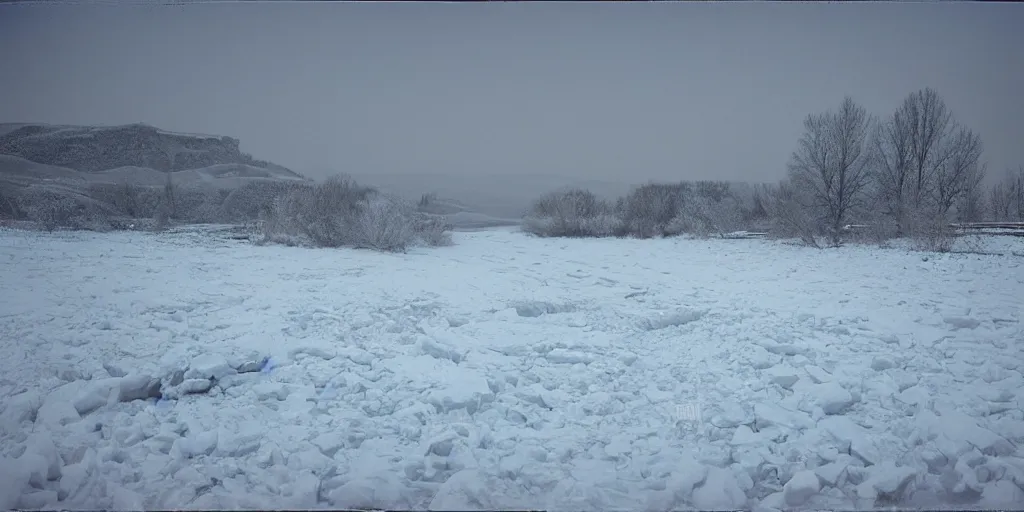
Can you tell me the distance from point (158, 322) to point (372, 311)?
2060 millimetres

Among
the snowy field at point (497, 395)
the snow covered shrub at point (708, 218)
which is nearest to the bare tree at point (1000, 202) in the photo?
the snow covered shrub at point (708, 218)

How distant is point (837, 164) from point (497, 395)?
54.7 ft

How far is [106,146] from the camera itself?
6352 mm

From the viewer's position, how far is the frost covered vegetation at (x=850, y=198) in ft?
47.8

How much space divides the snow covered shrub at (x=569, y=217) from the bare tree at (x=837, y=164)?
286 inches

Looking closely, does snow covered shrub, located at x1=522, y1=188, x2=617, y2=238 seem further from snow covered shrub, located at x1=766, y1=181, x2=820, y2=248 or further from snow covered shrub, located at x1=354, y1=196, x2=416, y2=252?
snow covered shrub, located at x1=354, y1=196, x2=416, y2=252

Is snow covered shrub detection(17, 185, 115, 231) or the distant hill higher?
the distant hill

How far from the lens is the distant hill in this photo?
5.43 m

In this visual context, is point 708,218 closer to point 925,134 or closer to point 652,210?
point 652,210

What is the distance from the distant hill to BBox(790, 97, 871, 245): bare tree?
16534 millimetres

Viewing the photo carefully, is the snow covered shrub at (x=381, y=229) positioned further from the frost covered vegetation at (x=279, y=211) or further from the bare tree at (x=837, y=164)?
the bare tree at (x=837, y=164)

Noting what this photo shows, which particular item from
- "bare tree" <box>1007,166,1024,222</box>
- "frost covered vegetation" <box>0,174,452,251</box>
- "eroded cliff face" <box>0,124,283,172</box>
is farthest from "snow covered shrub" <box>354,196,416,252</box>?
"bare tree" <box>1007,166,1024,222</box>

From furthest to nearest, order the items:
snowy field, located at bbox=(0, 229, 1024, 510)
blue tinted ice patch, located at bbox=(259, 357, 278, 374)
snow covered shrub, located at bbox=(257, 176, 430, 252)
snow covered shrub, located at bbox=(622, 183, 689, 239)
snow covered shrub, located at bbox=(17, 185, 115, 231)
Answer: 1. snow covered shrub, located at bbox=(622, 183, 689, 239)
2. snow covered shrub, located at bbox=(257, 176, 430, 252)
3. snow covered shrub, located at bbox=(17, 185, 115, 231)
4. blue tinted ice patch, located at bbox=(259, 357, 278, 374)
5. snowy field, located at bbox=(0, 229, 1024, 510)

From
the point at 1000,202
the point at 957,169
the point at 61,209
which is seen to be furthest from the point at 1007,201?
the point at 61,209
